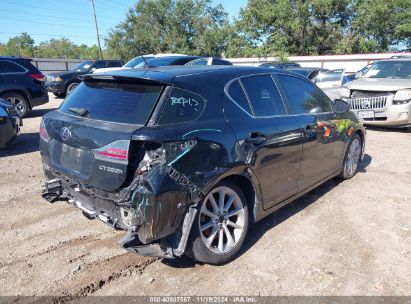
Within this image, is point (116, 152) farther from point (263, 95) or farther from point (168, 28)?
point (168, 28)

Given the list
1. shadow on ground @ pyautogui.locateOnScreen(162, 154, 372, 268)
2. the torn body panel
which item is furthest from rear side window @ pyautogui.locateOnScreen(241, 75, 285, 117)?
shadow on ground @ pyautogui.locateOnScreen(162, 154, 372, 268)

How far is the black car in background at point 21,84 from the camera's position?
11.0 meters

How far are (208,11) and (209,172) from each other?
47.4 metres

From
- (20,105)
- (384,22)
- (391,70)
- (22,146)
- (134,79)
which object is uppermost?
(384,22)

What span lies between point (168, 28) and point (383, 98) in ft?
136

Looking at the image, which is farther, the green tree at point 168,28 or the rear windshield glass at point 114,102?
the green tree at point 168,28

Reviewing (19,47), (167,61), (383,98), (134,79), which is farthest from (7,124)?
(19,47)

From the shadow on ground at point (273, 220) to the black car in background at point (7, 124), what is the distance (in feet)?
16.8

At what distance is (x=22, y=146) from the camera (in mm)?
8125

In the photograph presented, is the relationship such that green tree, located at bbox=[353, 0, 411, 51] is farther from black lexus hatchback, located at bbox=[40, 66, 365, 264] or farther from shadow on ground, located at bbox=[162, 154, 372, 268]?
black lexus hatchback, located at bbox=[40, 66, 365, 264]

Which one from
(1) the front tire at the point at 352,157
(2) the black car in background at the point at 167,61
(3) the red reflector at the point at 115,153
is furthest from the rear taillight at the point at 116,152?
(2) the black car in background at the point at 167,61

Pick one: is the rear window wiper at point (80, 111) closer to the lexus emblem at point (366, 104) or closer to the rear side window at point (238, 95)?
the rear side window at point (238, 95)

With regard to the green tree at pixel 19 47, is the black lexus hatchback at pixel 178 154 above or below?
below

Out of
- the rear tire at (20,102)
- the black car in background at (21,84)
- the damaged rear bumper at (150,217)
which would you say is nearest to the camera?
the damaged rear bumper at (150,217)
